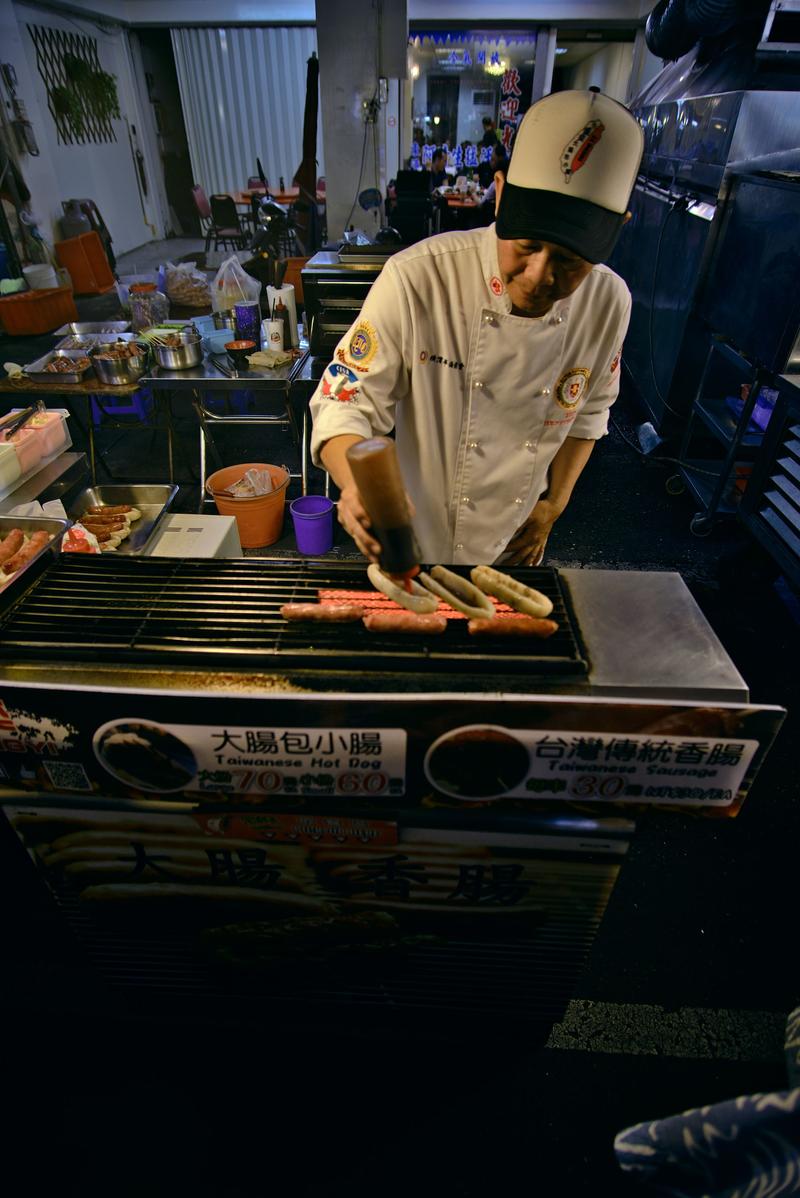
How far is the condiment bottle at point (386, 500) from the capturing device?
3.93 feet

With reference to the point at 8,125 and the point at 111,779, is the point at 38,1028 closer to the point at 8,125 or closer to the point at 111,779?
the point at 111,779

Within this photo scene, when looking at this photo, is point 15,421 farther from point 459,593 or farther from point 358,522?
point 459,593

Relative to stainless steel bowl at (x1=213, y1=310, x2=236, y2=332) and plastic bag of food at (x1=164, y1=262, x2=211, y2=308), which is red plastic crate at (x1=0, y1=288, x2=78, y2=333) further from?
stainless steel bowl at (x1=213, y1=310, x2=236, y2=332)

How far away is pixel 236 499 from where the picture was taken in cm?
480

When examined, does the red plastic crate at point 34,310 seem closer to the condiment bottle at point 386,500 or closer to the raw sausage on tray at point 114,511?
→ the raw sausage on tray at point 114,511

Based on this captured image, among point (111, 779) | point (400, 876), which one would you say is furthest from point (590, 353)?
point (111, 779)

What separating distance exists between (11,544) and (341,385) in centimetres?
152

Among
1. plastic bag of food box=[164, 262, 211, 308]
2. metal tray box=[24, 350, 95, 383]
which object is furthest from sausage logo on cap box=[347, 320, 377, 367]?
plastic bag of food box=[164, 262, 211, 308]

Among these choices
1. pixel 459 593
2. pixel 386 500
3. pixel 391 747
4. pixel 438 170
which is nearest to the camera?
pixel 386 500

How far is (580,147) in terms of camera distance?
154 cm

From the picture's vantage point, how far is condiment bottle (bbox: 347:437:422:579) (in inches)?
47.1

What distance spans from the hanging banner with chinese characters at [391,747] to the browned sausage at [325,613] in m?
0.24

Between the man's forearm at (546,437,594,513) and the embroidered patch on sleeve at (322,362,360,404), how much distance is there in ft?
3.29

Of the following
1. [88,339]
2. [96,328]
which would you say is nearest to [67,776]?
[88,339]
